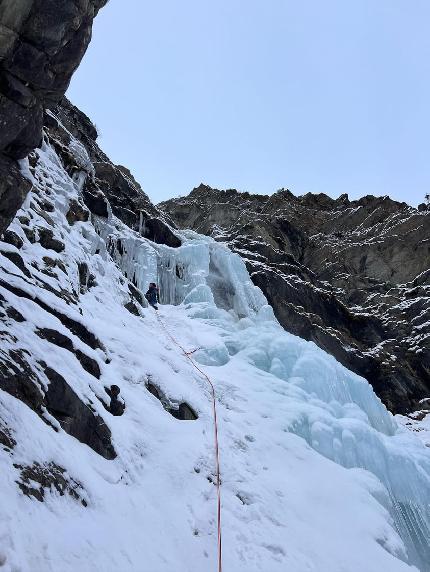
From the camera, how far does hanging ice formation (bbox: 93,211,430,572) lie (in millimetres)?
11367

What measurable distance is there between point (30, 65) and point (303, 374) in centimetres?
1121

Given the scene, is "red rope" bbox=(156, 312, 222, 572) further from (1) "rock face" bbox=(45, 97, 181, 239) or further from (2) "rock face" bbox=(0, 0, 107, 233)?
(1) "rock face" bbox=(45, 97, 181, 239)

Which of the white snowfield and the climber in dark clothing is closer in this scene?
the white snowfield

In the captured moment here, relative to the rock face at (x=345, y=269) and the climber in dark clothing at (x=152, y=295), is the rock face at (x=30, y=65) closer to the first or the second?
the climber in dark clothing at (x=152, y=295)

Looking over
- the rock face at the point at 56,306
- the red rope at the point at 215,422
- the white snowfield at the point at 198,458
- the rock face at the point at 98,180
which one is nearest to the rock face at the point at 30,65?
the rock face at the point at 56,306

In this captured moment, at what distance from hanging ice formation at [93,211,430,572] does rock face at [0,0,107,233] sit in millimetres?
7870

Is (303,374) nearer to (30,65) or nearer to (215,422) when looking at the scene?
(215,422)

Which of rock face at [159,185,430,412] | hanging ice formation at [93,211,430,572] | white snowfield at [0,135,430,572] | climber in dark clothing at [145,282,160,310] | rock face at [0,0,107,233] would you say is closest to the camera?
white snowfield at [0,135,430,572]

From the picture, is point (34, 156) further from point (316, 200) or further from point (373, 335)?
point (316, 200)

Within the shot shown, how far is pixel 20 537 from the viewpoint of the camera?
13.1 ft

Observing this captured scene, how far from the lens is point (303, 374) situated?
48.5ft

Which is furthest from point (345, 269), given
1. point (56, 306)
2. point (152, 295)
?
point (56, 306)

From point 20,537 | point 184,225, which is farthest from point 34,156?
point 184,225

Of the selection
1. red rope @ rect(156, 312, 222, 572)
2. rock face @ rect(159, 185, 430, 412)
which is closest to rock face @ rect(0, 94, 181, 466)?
red rope @ rect(156, 312, 222, 572)
